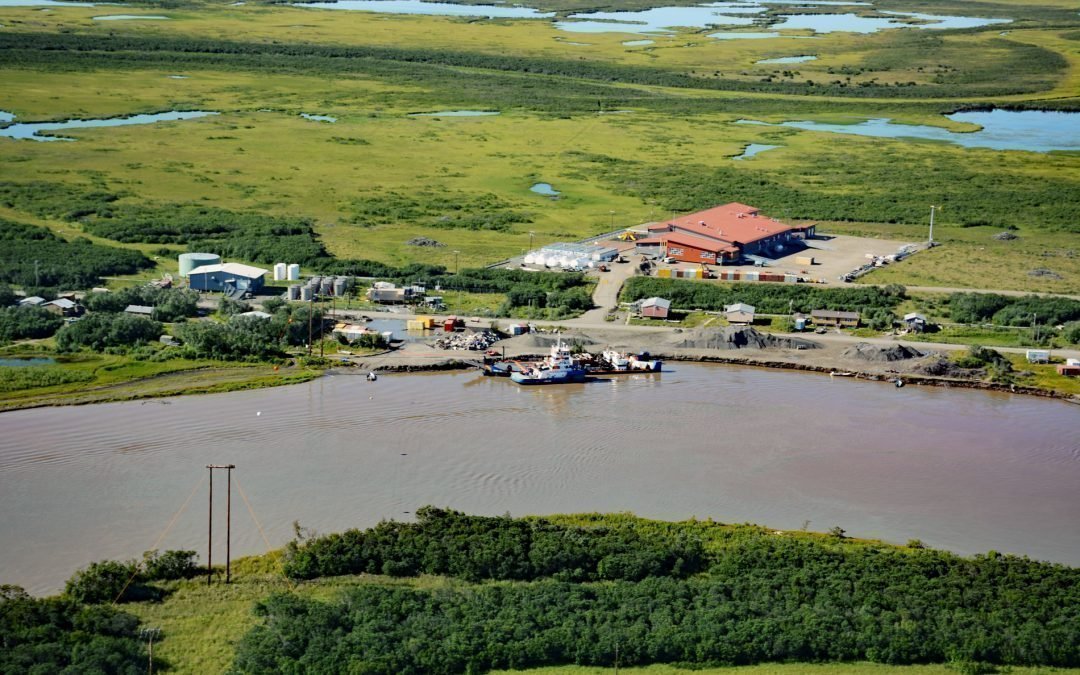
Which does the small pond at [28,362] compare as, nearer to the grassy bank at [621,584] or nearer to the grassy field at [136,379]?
the grassy field at [136,379]

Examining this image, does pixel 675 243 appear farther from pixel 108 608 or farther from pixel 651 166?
pixel 108 608

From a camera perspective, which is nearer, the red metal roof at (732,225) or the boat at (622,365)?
the boat at (622,365)

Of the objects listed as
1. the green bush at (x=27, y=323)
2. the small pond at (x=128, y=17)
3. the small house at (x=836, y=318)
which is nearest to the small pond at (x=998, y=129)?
the small house at (x=836, y=318)

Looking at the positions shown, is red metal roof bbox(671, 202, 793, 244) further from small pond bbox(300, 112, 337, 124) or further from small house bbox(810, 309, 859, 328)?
small pond bbox(300, 112, 337, 124)

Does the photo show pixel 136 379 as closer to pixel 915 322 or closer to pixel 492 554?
pixel 492 554

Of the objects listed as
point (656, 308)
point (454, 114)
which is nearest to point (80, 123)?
point (454, 114)

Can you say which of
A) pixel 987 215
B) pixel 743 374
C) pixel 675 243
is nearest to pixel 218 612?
pixel 743 374

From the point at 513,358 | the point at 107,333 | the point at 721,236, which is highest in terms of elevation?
the point at 721,236
